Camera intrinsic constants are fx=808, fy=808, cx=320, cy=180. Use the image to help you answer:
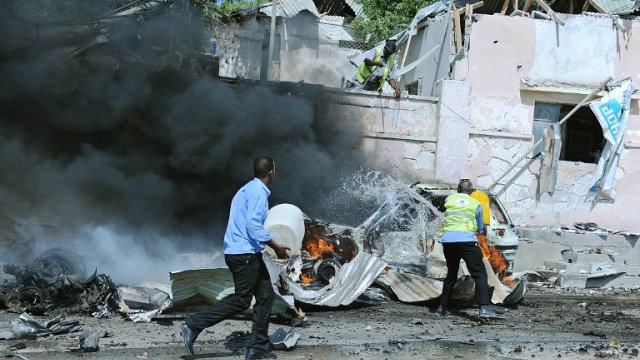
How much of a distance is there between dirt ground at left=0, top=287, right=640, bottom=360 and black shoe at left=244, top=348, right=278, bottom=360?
12cm

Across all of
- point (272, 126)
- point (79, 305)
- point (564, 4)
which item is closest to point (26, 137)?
point (272, 126)

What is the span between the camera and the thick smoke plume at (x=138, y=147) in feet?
38.1

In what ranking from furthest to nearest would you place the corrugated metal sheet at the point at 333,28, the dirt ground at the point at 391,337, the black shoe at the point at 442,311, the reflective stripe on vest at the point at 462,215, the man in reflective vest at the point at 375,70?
the corrugated metal sheet at the point at 333,28
the man in reflective vest at the point at 375,70
the black shoe at the point at 442,311
the reflective stripe on vest at the point at 462,215
the dirt ground at the point at 391,337

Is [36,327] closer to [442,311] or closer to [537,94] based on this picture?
[442,311]

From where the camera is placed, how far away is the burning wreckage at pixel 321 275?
8031mm

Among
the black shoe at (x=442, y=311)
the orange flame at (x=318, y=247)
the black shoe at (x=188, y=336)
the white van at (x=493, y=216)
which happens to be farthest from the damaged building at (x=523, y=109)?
the black shoe at (x=188, y=336)

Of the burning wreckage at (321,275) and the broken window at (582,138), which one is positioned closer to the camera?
the burning wreckage at (321,275)

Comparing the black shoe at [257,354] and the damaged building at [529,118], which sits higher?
the damaged building at [529,118]

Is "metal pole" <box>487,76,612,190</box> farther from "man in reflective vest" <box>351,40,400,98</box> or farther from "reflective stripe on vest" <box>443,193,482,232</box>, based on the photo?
"reflective stripe on vest" <box>443,193,482,232</box>

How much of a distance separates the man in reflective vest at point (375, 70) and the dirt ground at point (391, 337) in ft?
20.8

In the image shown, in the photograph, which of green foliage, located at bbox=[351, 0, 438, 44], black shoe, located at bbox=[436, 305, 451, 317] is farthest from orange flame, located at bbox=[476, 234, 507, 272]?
green foliage, located at bbox=[351, 0, 438, 44]

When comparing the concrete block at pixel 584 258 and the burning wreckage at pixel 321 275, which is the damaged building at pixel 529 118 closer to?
the concrete block at pixel 584 258

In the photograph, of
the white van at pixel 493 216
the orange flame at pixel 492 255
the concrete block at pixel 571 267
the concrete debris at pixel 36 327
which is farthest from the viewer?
the concrete block at pixel 571 267

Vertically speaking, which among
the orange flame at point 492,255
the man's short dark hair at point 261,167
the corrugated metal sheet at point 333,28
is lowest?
the orange flame at point 492,255
